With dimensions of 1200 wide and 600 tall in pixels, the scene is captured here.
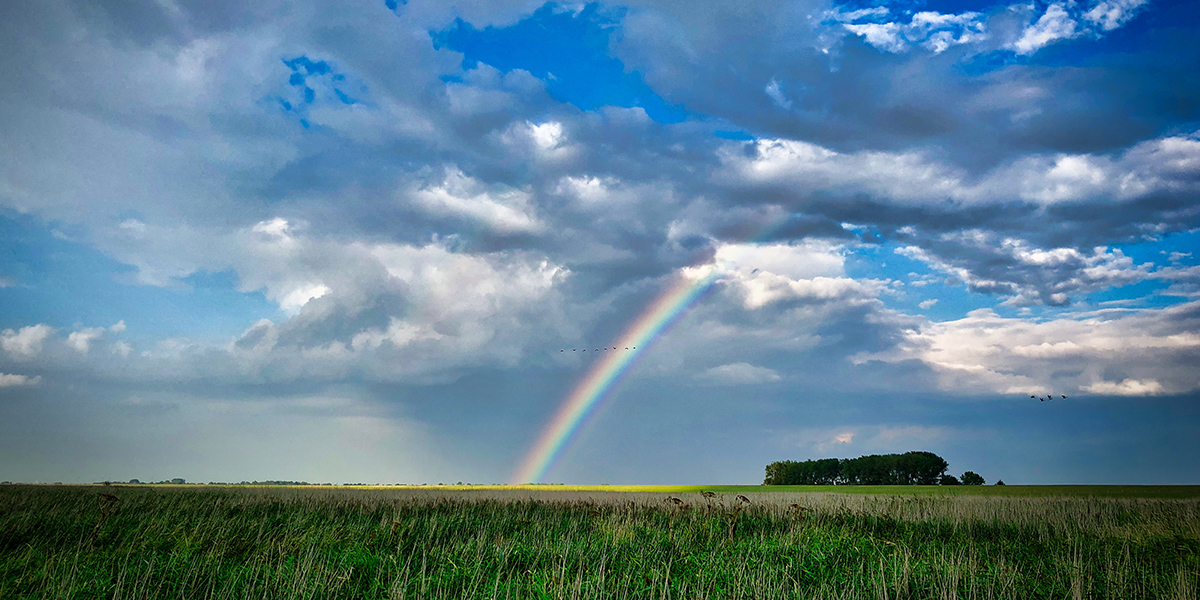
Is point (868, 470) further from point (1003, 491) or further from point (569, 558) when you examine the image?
point (569, 558)

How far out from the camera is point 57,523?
57.7 ft

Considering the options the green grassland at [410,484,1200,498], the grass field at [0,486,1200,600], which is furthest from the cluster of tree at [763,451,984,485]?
the grass field at [0,486,1200,600]

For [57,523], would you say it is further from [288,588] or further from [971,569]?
[971,569]

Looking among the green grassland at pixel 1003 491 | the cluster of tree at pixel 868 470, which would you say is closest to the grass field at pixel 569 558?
the green grassland at pixel 1003 491

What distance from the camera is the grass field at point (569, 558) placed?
34.8ft

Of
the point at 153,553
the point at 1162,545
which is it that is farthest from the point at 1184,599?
the point at 153,553

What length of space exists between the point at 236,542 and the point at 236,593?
5.23 meters

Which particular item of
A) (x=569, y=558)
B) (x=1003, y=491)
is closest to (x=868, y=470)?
(x=1003, y=491)

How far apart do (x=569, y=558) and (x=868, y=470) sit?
135 m

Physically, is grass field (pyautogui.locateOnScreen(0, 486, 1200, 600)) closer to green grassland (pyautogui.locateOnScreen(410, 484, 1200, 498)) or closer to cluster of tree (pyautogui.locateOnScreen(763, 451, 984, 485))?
green grassland (pyautogui.locateOnScreen(410, 484, 1200, 498))

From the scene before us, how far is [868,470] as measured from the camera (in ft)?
436

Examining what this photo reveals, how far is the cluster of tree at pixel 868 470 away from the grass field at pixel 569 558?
374 feet

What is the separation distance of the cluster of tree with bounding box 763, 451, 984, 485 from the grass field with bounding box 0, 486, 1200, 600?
114 m

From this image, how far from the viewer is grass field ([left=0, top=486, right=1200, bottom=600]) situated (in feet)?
34.8
